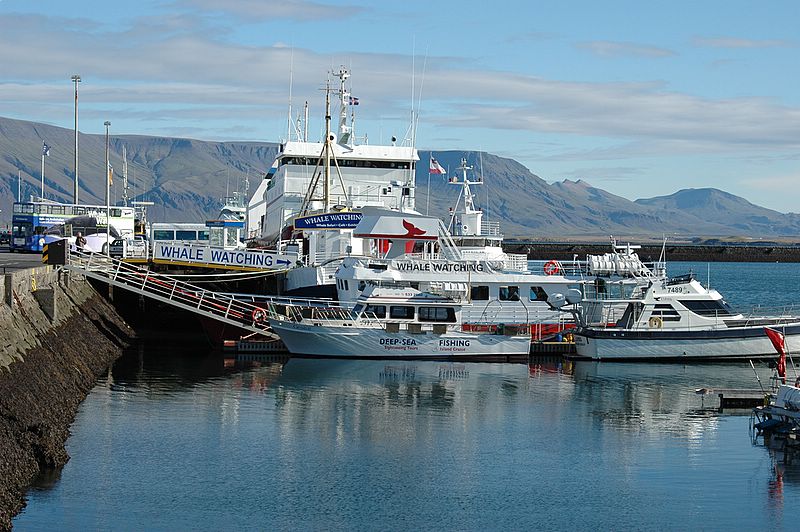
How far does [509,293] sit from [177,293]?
14339 mm

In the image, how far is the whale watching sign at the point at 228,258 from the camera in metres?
51.8

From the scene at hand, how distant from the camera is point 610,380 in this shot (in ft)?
137

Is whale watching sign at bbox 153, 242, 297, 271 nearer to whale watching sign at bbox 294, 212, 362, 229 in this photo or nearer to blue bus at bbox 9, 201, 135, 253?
whale watching sign at bbox 294, 212, 362, 229

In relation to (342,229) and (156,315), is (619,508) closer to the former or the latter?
(342,229)

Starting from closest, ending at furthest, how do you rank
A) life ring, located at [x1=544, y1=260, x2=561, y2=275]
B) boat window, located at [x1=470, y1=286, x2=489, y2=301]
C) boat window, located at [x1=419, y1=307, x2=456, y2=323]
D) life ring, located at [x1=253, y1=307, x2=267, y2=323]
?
boat window, located at [x1=419, y1=307, x2=456, y2=323] → boat window, located at [x1=470, y1=286, x2=489, y2=301] → life ring, located at [x1=253, y1=307, x2=267, y2=323] → life ring, located at [x1=544, y1=260, x2=561, y2=275]

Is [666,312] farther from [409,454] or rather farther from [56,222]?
[56,222]

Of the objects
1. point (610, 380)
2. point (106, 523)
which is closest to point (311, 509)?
point (106, 523)

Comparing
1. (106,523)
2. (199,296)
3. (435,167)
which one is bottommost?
(106,523)

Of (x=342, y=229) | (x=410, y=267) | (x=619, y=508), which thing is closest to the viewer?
(x=619, y=508)

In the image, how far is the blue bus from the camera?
256 ft

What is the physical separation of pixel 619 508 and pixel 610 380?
55.5 ft

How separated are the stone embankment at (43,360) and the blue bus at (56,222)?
80.4 ft

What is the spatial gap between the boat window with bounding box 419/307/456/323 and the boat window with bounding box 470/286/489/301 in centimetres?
229

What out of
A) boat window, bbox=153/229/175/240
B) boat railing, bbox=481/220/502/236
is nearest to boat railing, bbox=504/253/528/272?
boat railing, bbox=481/220/502/236
